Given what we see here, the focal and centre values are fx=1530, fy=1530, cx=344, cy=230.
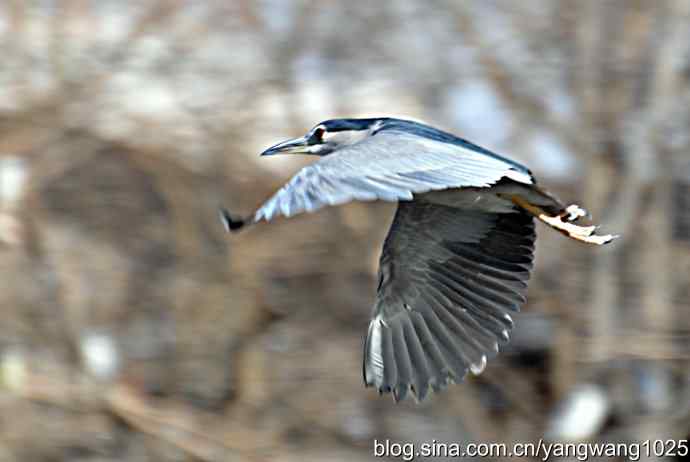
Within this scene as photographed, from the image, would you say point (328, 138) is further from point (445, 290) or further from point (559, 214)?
point (559, 214)

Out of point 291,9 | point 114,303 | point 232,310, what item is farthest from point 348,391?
point 291,9

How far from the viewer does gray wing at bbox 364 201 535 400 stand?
4.63 m

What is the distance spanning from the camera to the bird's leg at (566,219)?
178 inches

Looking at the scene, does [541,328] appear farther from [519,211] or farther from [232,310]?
[519,211]

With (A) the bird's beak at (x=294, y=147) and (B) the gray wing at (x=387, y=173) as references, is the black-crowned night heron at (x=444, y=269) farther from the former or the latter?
(B) the gray wing at (x=387, y=173)

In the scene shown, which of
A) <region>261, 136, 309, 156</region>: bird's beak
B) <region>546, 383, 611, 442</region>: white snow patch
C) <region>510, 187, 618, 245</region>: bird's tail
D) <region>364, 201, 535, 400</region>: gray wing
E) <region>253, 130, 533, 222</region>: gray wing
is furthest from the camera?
<region>546, 383, 611, 442</region>: white snow patch

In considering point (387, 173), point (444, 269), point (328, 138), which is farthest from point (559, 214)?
point (387, 173)

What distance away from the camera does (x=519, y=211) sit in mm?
4684

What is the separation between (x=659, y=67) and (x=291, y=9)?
1.64 meters

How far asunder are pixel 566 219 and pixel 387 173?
941 millimetres

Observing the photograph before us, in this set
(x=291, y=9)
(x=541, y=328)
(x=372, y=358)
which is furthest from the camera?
(x=291, y=9)

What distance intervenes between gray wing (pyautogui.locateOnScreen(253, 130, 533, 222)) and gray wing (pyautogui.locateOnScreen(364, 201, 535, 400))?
37 cm

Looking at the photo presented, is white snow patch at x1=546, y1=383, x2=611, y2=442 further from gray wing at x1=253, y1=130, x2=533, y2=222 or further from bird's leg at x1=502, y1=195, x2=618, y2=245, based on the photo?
gray wing at x1=253, y1=130, x2=533, y2=222

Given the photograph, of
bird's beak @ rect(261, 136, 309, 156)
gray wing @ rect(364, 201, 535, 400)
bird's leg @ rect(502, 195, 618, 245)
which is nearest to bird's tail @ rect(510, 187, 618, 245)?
bird's leg @ rect(502, 195, 618, 245)
